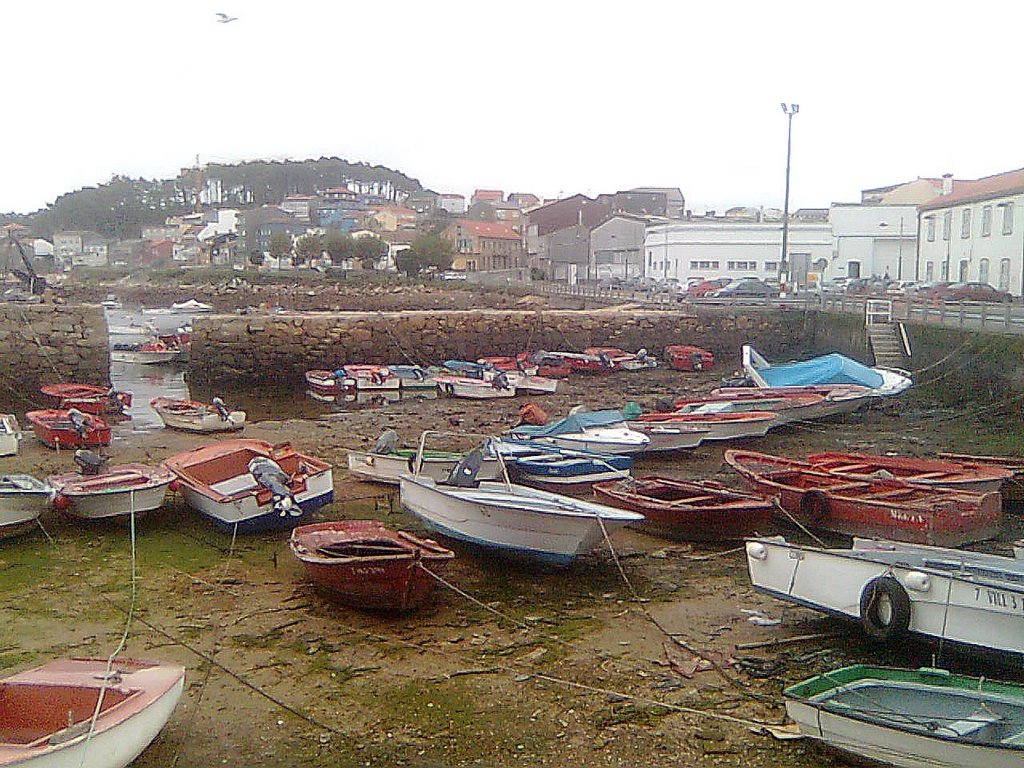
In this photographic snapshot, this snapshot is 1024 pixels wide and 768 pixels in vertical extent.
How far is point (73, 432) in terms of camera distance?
56.6 feet

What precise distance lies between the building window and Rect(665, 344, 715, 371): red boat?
11.4 meters

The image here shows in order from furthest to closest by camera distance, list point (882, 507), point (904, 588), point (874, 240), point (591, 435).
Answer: point (874, 240) < point (591, 435) < point (882, 507) < point (904, 588)

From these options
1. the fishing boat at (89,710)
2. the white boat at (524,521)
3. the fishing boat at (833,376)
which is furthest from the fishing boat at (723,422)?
the fishing boat at (89,710)

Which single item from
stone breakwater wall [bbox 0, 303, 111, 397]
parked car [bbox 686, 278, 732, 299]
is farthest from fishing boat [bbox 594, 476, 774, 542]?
parked car [bbox 686, 278, 732, 299]

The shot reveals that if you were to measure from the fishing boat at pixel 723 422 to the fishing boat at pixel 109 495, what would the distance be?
8299mm

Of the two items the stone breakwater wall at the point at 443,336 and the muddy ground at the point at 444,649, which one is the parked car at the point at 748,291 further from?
the muddy ground at the point at 444,649

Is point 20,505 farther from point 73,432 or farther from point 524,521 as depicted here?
point 73,432

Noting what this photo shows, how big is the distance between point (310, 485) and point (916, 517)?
683cm

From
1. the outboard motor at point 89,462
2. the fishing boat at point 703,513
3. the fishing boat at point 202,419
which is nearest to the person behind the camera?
the fishing boat at point 703,513

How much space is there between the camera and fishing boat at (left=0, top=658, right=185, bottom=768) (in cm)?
560

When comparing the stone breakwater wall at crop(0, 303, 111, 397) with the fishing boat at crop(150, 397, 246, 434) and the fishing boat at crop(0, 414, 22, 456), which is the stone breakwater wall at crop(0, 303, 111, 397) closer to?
the fishing boat at crop(150, 397, 246, 434)

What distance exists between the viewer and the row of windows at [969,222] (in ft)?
114

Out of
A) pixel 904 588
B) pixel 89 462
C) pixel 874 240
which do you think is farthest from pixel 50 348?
pixel 874 240

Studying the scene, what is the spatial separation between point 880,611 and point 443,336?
26.2 m
